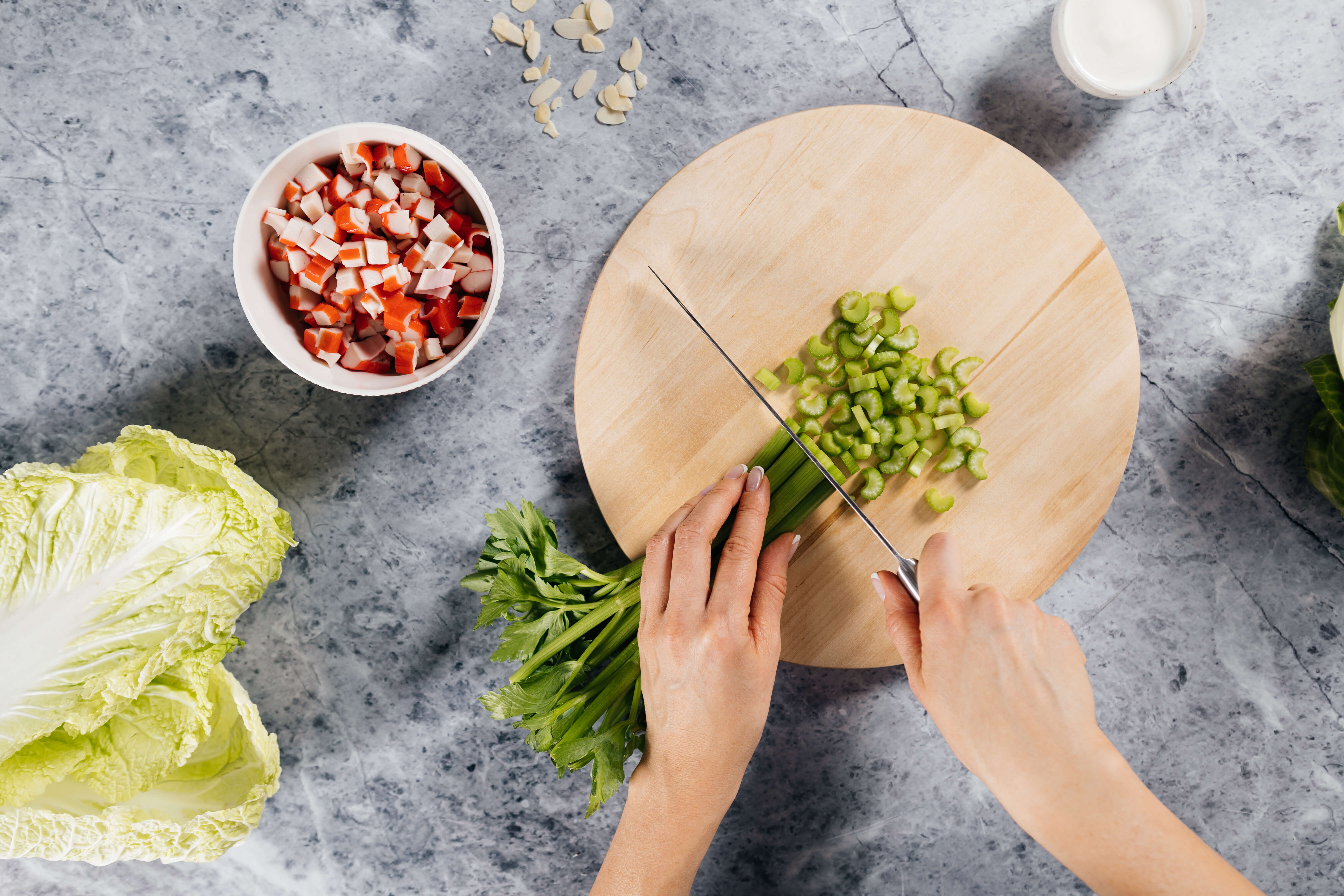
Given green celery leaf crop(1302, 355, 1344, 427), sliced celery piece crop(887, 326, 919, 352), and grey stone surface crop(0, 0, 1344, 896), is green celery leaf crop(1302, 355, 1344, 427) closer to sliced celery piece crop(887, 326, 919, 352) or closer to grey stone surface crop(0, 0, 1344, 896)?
grey stone surface crop(0, 0, 1344, 896)

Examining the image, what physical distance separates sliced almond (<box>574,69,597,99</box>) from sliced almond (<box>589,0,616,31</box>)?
89 mm

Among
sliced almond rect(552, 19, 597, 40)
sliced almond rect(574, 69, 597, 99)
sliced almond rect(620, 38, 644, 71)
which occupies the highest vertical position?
sliced almond rect(552, 19, 597, 40)

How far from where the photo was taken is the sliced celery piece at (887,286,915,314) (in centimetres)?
145

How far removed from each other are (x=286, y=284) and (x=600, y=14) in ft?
2.66

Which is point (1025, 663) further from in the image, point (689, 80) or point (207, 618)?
point (207, 618)

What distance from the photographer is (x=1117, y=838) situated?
4.01 ft

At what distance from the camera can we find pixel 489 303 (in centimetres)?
140

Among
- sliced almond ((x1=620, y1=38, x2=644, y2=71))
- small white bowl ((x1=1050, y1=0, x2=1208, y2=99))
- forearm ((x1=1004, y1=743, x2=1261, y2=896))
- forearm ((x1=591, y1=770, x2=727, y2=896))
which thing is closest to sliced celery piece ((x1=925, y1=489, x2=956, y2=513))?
forearm ((x1=1004, y1=743, x2=1261, y2=896))

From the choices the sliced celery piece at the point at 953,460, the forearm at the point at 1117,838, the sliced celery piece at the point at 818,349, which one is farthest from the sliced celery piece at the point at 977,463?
the forearm at the point at 1117,838

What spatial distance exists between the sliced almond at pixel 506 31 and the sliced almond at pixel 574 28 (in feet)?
0.23

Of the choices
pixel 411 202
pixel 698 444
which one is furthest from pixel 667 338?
pixel 411 202

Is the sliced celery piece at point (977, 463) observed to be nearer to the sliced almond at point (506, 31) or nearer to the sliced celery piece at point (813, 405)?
the sliced celery piece at point (813, 405)

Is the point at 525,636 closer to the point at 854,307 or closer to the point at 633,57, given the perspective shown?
the point at 854,307

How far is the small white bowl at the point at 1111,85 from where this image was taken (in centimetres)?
150
